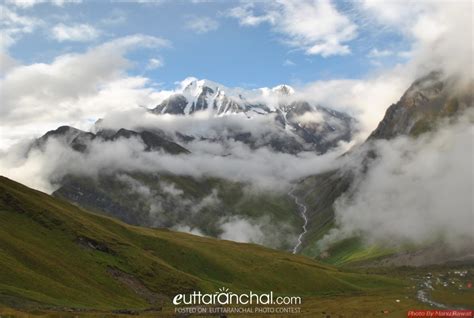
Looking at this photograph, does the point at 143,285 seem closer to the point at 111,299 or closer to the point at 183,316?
the point at 111,299

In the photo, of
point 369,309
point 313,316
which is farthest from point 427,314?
point 313,316

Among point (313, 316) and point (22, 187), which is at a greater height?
point (22, 187)

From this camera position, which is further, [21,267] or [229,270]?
[229,270]

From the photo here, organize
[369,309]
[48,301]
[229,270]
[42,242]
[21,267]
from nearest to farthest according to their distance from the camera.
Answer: [48,301], [21,267], [42,242], [369,309], [229,270]

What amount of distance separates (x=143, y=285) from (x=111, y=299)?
79.6 feet

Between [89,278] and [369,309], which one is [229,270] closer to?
[369,309]

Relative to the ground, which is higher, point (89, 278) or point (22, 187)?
point (22, 187)

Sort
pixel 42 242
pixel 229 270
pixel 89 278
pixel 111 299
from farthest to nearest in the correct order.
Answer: pixel 229 270 < pixel 42 242 < pixel 89 278 < pixel 111 299

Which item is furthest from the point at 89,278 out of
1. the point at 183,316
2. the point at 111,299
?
the point at 183,316

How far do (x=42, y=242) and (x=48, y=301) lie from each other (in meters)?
49.1

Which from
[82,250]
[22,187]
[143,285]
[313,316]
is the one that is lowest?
[313,316]

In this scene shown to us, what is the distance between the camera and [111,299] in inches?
4685

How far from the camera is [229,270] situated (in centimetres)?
19638

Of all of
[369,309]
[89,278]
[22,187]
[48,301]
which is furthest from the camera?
[22,187]
